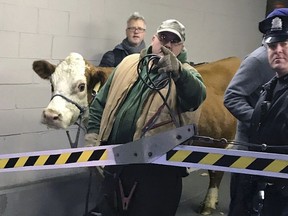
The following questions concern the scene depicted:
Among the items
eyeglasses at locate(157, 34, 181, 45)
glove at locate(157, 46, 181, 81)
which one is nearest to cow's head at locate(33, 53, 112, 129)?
eyeglasses at locate(157, 34, 181, 45)

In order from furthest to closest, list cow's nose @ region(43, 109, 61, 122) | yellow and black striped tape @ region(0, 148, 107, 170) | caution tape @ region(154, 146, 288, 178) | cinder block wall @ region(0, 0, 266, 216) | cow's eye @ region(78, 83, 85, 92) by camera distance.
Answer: cinder block wall @ region(0, 0, 266, 216), cow's eye @ region(78, 83, 85, 92), cow's nose @ region(43, 109, 61, 122), yellow and black striped tape @ region(0, 148, 107, 170), caution tape @ region(154, 146, 288, 178)

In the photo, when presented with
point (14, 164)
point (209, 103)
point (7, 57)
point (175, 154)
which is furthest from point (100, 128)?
point (209, 103)

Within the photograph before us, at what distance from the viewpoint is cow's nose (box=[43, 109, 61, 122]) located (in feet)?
11.0

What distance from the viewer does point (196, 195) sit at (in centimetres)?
555

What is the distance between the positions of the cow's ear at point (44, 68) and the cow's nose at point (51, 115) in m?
0.44

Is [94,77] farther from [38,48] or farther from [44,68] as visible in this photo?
[38,48]

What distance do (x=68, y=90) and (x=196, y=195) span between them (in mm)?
2557

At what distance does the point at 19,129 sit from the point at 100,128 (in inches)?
63.2

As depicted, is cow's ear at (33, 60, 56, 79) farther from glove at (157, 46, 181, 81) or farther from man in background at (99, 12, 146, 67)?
glove at (157, 46, 181, 81)

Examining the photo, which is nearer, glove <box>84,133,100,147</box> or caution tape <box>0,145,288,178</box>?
caution tape <box>0,145,288,178</box>

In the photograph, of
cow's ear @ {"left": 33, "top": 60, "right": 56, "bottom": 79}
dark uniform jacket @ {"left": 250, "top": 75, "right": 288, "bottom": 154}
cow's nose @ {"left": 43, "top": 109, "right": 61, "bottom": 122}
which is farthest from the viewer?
cow's ear @ {"left": 33, "top": 60, "right": 56, "bottom": 79}

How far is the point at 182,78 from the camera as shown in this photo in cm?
249

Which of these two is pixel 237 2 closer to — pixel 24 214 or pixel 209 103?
pixel 209 103

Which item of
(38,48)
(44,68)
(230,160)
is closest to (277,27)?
(230,160)
